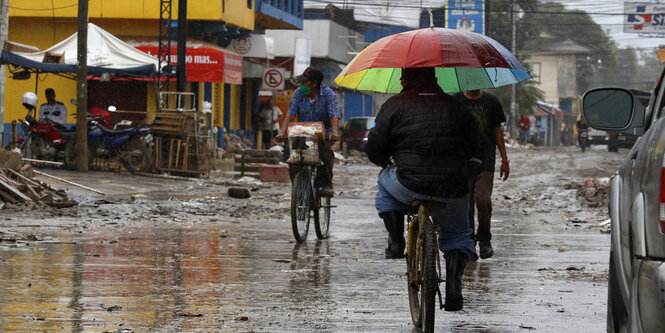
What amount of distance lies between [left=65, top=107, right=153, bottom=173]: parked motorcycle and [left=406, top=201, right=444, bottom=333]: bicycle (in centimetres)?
1598

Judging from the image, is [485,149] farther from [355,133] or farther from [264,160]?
[355,133]

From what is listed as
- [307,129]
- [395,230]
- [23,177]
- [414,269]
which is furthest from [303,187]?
[23,177]

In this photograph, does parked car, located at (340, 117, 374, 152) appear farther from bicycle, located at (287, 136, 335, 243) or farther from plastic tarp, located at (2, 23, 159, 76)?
bicycle, located at (287, 136, 335, 243)

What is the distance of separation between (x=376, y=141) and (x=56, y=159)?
16427mm

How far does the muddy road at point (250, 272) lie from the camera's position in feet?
21.9

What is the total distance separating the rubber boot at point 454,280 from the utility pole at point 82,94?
15.9 metres

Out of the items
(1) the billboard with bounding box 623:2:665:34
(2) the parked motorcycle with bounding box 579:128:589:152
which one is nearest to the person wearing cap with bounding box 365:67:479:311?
(2) the parked motorcycle with bounding box 579:128:589:152

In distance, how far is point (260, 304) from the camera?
23.8ft

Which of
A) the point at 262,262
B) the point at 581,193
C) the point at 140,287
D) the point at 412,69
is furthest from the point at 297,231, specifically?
the point at 581,193

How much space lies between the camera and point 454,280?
6.45 m

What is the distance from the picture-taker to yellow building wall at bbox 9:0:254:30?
1281 inches

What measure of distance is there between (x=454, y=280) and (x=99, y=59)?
61.1 feet

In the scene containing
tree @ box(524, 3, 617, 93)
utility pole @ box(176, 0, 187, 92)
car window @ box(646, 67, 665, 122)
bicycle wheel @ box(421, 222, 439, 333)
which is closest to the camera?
car window @ box(646, 67, 665, 122)

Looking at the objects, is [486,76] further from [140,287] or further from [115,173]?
[115,173]
